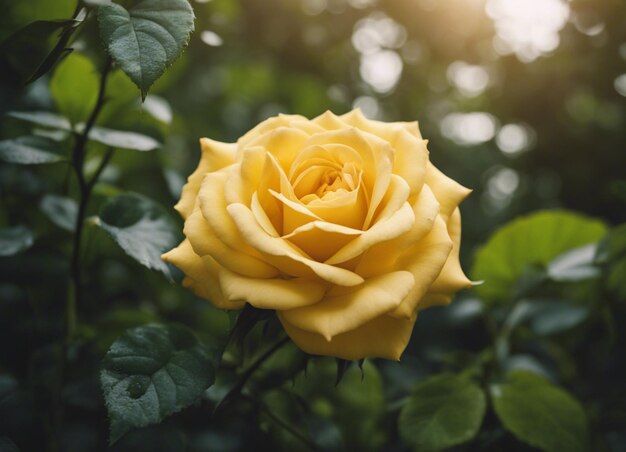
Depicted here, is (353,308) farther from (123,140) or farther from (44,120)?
(44,120)

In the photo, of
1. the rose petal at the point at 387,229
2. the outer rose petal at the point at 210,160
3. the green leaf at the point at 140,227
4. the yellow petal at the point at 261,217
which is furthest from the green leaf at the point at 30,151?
the rose petal at the point at 387,229

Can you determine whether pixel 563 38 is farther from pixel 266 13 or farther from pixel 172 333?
pixel 172 333

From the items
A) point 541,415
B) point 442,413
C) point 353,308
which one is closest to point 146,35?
point 353,308

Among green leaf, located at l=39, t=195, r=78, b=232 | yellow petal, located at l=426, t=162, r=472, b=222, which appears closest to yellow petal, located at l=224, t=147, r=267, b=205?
yellow petal, located at l=426, t=162, r=472, b=222

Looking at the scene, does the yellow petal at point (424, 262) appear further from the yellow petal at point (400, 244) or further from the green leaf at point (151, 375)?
the green leaf at point (151, 375)

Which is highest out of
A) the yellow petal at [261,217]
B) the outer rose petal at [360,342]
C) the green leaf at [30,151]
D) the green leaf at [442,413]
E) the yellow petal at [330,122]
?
the yellow petal at [330,122]

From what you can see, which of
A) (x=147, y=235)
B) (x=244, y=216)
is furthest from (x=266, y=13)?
(x=244, y=216)

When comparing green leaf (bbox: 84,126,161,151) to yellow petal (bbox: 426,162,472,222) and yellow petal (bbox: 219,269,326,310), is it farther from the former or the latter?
yellow petal (bbox: 426,162,472,222)
